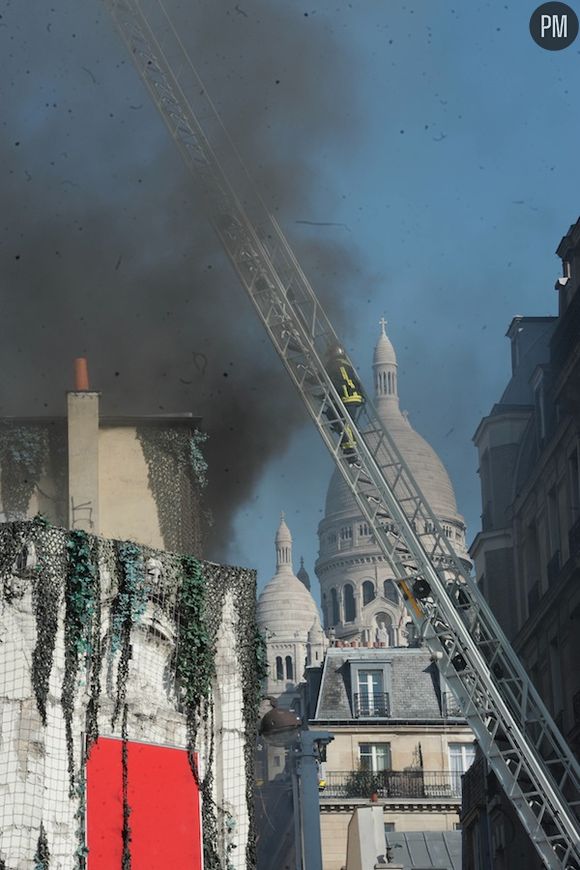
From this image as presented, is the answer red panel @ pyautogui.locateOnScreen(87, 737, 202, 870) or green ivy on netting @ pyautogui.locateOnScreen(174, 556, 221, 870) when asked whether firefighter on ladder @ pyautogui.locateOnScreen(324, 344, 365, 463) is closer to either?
green ivy on netting @ pyautogui.locateOnScreen(174, 556, 221, 870)

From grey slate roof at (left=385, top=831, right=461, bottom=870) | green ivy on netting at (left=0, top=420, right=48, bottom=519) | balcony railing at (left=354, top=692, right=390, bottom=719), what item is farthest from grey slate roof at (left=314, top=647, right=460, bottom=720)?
green ivy on netting at (left=0, top=420, right=48, bottom=519)

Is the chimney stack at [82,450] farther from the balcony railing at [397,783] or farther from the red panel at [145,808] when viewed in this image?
the balcony railing at [397,783]

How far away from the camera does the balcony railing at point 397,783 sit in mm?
56906

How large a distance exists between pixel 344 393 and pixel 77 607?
43.5ft

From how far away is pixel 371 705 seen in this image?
193ft

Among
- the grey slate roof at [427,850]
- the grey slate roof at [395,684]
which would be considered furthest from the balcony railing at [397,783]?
the grey slate roof at [427,850]

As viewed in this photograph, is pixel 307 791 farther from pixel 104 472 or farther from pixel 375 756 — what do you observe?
pixel 375 756

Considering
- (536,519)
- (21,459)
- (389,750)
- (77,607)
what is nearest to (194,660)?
(77,607)

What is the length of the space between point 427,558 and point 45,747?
13388 millimetres

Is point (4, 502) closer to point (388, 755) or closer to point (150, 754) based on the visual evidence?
point (150, 754)

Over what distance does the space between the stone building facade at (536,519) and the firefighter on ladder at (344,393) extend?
4.16 m

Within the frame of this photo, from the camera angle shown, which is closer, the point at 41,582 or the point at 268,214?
the point at 41,582

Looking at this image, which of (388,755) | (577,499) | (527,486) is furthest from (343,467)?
(388,755)

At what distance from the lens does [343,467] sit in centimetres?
3381
